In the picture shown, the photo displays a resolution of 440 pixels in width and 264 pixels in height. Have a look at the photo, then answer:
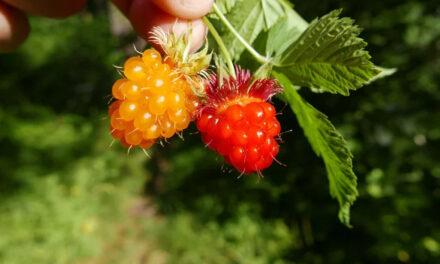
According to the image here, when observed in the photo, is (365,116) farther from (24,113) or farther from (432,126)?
(24,113)

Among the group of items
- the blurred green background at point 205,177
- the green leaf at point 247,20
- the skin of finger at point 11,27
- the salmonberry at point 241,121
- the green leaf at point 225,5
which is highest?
the green leaf at point 225,5

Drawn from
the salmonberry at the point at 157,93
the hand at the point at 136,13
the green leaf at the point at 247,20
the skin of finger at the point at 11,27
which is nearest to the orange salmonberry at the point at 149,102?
the salmonberry at the point at 157,93

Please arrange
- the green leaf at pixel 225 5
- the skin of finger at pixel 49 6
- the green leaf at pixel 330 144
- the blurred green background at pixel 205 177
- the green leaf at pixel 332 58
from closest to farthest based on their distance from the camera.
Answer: the green leaf at pixel 332 58, the green leaf at pixel 330 144, the green leaf at pixel 225 5, the skin of finger at pixel 49 6, the blurred green background at pixel 205 177

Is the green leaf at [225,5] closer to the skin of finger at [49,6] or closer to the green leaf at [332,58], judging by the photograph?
the green leaf at [332,58]

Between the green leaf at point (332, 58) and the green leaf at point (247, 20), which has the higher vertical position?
the green leaf at point (332, 58)

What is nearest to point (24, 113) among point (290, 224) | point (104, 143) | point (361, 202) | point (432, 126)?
point (104, 143)

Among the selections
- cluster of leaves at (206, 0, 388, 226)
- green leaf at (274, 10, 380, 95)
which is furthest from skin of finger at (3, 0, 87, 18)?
green leaf at (274, 10, 380, 95)

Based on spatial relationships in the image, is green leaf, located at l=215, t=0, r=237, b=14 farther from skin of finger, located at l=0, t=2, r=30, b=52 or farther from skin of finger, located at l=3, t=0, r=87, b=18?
skin of finger, located at l=0, t=2, r=30, b=52
